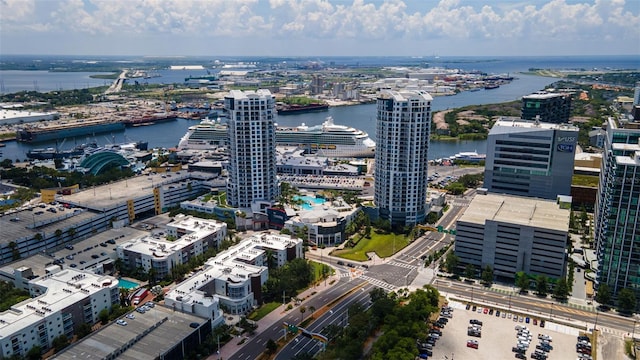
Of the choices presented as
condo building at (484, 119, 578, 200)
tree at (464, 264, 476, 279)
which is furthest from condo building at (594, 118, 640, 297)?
condo building at (484, 119, 578, 200)

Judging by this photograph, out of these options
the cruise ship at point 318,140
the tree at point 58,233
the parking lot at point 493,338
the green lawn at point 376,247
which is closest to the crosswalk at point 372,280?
the green lawn at point 376,247

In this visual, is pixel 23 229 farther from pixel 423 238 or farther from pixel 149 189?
pixel 423 238

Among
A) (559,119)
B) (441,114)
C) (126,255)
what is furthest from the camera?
(441,114)

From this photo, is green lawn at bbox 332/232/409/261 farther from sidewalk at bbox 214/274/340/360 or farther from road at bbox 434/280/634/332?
road at bbox 434/280/634/332

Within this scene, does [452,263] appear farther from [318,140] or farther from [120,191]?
[318,140]

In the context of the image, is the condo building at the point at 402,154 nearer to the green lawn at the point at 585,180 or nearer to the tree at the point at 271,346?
the green lawn at the point at 585,180

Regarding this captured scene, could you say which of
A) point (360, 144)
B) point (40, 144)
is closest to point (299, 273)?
point (360, 144)
